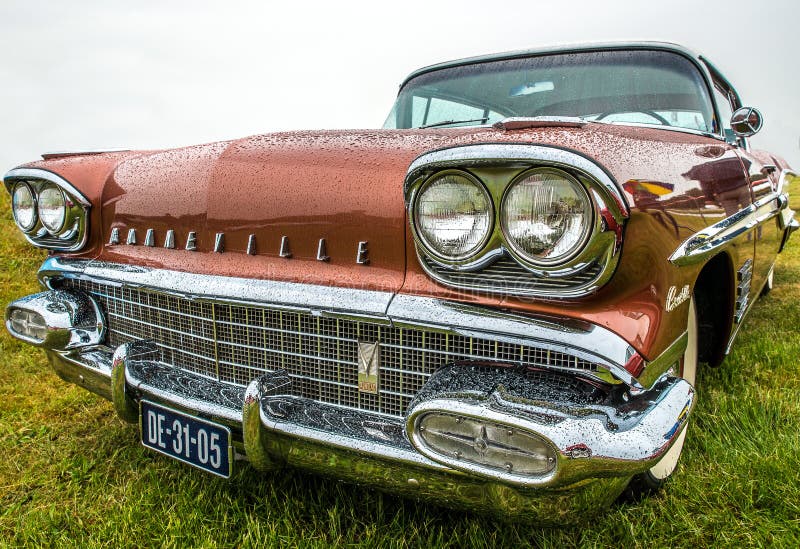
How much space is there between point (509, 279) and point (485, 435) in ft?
1.09

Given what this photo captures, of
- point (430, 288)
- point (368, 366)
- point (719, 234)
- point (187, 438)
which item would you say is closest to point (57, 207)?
point (187, 438)

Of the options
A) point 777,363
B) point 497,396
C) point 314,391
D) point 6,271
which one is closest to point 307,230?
point 314,391

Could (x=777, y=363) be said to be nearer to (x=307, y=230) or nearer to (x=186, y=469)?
(x=307, y=230)

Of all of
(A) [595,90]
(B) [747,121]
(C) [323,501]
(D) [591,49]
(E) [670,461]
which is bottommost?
(C) [323,501]

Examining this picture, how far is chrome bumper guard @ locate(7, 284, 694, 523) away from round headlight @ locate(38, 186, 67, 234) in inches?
35.4

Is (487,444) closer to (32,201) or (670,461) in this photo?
(670,461)

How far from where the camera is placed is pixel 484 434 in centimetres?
123

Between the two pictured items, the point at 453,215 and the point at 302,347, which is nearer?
the point at 453,215

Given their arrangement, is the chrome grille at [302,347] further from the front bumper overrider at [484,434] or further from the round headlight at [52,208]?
the round headlight at [52,208]

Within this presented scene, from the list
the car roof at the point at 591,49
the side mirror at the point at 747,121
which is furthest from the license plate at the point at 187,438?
the side mirror at the point at 747,121

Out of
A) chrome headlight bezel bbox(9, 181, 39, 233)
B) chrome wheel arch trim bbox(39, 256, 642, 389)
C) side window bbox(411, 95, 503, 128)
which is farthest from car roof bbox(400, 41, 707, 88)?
chrome headlight bezel bbox(9, 181, 39, 233)

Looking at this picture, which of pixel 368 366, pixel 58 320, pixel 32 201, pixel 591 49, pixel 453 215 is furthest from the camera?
pixel 591 49

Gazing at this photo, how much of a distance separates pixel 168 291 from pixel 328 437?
0.70m

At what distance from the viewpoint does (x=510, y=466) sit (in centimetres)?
121
